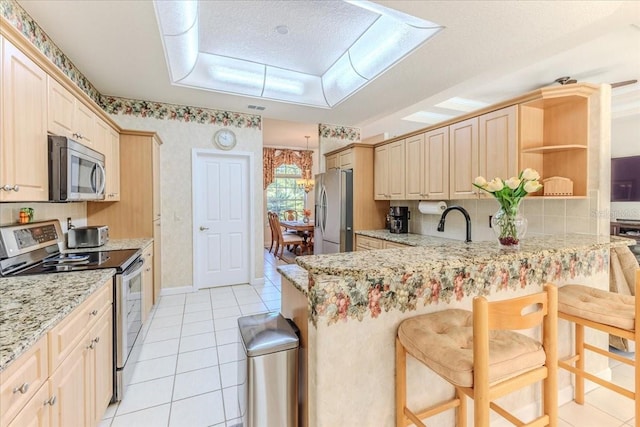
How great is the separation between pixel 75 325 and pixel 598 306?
2.63 meters

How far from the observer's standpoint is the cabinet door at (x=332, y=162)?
471 cm

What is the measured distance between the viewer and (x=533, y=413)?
1737 millimetres

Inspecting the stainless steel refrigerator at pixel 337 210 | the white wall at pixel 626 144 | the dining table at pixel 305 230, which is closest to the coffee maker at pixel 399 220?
the stainless steel refrigerator at pixel 337 210

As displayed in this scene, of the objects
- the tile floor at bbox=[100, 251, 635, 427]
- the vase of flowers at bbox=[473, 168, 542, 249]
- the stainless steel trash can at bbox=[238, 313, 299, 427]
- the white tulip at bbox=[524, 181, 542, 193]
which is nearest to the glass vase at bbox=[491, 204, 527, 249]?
the vase of flowers at bbox=[473, 168, 542, 249]

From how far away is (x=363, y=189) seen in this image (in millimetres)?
4340

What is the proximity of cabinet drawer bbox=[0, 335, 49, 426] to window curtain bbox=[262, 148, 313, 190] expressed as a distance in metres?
6.72

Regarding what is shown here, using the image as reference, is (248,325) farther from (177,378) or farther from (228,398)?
Answer: (177,378)

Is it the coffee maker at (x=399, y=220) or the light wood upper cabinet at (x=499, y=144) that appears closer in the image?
the light wood upper cabinet at (x=499, y=144)

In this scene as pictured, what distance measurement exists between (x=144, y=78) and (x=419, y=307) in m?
3.44

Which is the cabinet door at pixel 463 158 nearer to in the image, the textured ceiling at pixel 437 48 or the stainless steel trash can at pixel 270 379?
the textured ceiling at pixel 437 48

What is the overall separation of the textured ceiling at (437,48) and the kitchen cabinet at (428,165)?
21.2 inches

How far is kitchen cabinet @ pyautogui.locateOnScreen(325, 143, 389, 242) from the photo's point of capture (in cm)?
428

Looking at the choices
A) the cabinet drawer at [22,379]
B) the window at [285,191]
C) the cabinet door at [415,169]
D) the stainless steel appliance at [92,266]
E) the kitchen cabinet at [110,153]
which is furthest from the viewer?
the window at [285,191]

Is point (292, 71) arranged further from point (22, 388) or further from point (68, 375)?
point (22, 388)
